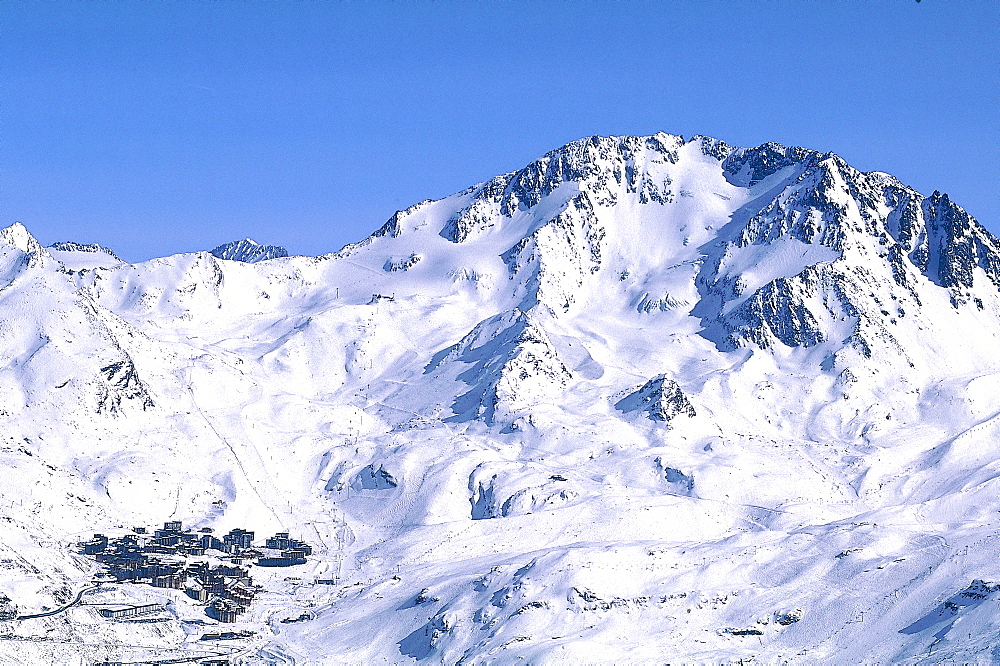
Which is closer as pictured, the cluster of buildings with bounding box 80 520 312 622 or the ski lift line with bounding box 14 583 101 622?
the ski lift line with bounding box 14 583 101 622

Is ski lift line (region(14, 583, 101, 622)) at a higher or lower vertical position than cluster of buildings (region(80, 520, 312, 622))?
lower

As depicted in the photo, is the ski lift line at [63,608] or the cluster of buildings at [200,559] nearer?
the ski lift line at [63,608]

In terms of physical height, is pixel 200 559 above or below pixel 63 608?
above

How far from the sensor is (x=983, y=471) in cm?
19388

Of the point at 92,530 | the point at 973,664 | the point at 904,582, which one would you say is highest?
the point at 92,530

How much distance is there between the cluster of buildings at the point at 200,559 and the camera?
149 metres

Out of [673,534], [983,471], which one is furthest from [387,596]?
[983,471]

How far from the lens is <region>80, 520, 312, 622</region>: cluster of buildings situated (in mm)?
149375

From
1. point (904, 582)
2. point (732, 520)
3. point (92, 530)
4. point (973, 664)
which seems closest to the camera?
point (973, 664)

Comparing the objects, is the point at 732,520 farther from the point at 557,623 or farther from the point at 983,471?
the point at 557,623

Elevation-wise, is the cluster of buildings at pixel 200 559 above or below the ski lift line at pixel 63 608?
above

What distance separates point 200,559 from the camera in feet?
547

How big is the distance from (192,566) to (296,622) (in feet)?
86.9

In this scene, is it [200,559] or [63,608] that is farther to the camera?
[200,559]
